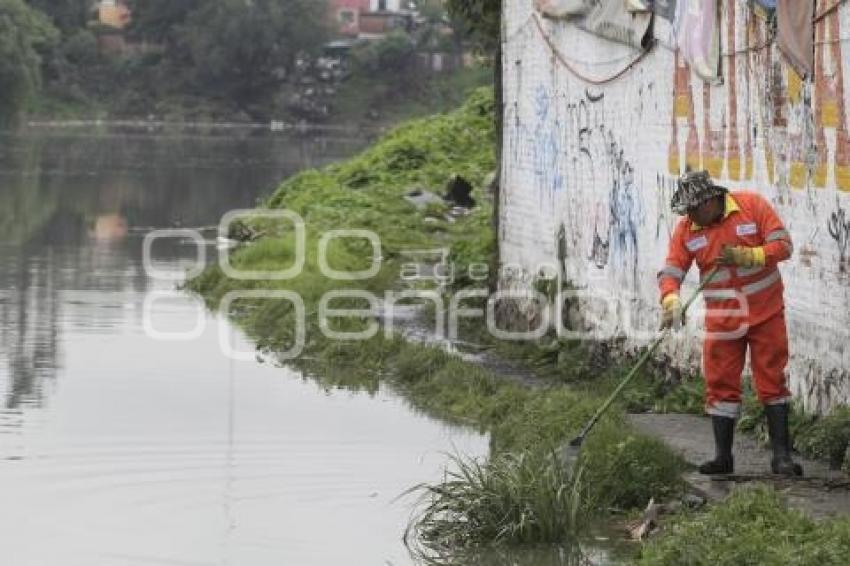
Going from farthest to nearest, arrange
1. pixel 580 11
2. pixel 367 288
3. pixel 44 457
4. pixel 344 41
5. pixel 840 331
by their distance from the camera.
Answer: pixel 344 41 < pixel 367 288 < pixel 580 11 < pixel 44 457 < pixel 840 331

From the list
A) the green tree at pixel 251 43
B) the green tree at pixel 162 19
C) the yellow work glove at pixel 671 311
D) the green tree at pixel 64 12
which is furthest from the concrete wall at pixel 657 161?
the green tree at pixel 162 19

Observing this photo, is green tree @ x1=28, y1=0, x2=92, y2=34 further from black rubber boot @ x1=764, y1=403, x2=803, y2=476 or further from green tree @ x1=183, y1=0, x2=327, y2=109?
black rubber boot @ x1=764, y1=403, x2=803, y2=476

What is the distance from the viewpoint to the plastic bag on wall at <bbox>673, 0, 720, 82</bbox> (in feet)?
43.7

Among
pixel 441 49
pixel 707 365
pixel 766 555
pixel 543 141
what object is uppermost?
pixel 441 49

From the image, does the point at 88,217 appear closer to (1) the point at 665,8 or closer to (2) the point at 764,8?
(1) the point at 665,8

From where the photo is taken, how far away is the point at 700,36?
13531 mm

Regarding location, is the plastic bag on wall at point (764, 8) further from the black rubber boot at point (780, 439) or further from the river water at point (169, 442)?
the river water at point (169, 442)

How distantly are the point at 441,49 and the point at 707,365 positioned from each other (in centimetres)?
11161

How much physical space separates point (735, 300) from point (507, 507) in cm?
165

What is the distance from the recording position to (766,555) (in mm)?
8734

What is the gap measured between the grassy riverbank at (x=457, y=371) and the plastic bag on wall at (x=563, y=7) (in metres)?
2.64

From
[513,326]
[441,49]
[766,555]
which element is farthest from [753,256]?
[441,49]

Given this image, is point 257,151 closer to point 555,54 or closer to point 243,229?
point 243,229

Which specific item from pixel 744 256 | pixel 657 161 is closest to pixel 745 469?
pixel 744 256
